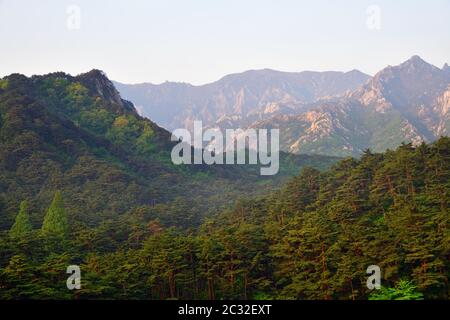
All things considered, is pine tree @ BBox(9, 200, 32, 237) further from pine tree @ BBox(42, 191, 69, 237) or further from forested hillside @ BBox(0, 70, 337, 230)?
forested hillside @ BBox(0, 70, 337, 230)

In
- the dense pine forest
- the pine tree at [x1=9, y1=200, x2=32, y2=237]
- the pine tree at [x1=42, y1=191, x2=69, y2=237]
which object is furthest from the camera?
the pine tree at [x1=9, y1=200, x2=32, y2=237]

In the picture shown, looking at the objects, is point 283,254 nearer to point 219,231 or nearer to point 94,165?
point 219,231

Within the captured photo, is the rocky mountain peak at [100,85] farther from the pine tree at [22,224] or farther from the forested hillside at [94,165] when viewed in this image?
the pine tree at [22,224]

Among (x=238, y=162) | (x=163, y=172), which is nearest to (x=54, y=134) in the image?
(x=163, y=172)

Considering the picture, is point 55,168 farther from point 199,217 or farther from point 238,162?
point 238,162

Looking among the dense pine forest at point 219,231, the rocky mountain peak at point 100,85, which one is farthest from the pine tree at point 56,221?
the rocky mountain peak at point 100,85

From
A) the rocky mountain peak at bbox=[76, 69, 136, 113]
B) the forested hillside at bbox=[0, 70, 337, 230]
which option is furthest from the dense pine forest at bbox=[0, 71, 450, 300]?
the rocky mountain peak at bbox=[76, 69, 136, 113]
